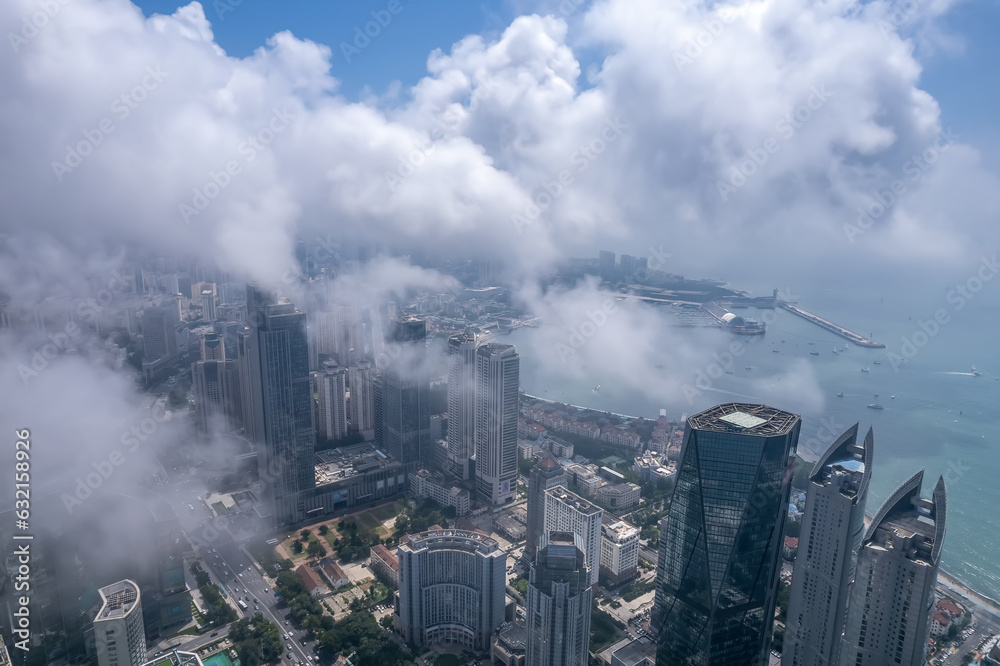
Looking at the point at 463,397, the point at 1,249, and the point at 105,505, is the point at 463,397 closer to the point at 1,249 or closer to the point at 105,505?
the point at 105,505

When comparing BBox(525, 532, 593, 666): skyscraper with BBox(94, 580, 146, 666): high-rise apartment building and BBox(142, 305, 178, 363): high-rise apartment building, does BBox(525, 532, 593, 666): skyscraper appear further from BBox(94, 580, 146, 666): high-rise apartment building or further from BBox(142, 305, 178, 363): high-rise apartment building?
BBox(142, 305, 178, 363): high-rise apartment building

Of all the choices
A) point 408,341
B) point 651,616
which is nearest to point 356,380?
point 408,341

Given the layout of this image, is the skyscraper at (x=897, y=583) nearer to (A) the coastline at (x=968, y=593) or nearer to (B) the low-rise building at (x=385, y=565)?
(A) the coastline at (x=968, y=593)

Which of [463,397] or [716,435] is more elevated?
[716,435]

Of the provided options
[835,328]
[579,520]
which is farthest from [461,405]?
[835,328]

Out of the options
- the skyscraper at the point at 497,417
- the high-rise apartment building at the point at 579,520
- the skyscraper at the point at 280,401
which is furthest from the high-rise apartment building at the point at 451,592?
the skyscraper at the point at 280,401

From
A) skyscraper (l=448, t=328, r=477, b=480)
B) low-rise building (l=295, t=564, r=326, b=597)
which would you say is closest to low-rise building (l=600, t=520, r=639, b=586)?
skyscraper (l=448, t=328, r=477, b=480)
